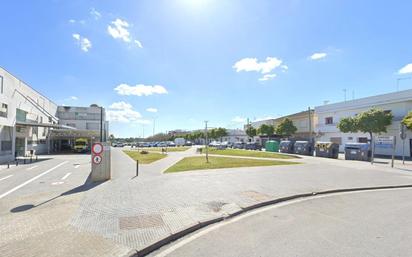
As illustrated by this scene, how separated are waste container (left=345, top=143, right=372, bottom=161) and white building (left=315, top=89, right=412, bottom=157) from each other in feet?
25.1

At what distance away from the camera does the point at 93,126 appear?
229 feet

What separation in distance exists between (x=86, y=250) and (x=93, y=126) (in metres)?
72.9

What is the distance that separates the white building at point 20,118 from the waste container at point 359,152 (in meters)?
35.2

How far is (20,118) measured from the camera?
99.8 ft

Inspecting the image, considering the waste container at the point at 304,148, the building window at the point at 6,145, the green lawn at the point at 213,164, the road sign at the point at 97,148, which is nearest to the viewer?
the road sign at the point at 97,148

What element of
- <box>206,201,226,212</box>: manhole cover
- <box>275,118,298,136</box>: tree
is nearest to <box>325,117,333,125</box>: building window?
<box>275,118,298,136</box>: tree

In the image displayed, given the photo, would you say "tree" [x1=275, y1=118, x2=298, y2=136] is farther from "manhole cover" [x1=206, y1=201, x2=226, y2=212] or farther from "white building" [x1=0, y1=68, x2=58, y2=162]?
"manhole cover" [x1=206, y1=201, x2=226, y2=212]

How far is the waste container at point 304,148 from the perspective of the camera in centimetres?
3174

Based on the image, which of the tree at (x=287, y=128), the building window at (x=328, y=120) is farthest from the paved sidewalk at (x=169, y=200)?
the tree at (x=287, y=128)

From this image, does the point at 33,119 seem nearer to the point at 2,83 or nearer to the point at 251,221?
the point at 2,83

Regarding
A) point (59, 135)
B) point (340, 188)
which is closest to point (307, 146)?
point (340, 188)

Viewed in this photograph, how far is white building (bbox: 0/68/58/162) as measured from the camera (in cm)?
2392

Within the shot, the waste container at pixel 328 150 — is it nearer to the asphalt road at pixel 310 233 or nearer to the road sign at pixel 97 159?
the asphalt road at pixel 310 233

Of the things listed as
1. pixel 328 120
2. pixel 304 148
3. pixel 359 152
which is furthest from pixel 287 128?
pixel 359 152
